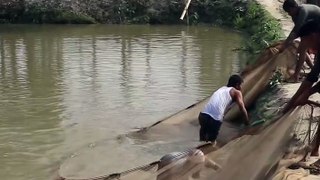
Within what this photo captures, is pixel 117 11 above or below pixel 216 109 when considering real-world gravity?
below

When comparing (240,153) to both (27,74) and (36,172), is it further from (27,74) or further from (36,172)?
(27,74)

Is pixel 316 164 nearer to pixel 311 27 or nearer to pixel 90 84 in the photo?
pixel 311 27

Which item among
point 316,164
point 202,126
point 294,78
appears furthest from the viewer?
point 294,78

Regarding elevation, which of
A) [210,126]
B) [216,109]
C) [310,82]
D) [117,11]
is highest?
[310,82]

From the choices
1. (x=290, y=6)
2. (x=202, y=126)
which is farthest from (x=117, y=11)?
(x=290, y=6)

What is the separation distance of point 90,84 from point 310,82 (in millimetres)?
7750

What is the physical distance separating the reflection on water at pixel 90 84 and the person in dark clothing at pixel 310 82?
10.2 ft

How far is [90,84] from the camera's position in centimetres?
1300

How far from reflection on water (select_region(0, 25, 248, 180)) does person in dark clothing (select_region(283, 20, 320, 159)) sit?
3.10 meters

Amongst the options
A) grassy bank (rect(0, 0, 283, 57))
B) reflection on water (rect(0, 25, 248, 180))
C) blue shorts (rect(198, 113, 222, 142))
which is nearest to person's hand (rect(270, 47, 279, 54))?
blue shorts (rect(198, 113, 222, 142))

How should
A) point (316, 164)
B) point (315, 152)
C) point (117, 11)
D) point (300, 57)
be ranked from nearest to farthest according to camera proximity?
point (316, 164), point (315, 152), point (300, 57), point (117, 11)

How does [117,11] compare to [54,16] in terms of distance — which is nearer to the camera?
[54,16]

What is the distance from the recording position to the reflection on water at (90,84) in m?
8.98

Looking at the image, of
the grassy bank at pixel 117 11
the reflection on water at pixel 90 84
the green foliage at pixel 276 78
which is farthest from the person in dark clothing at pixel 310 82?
the grassy bank at pixel 117 11
